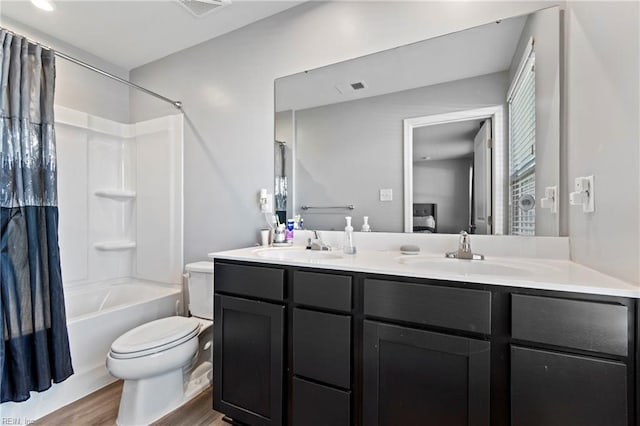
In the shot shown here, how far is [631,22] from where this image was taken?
802 millimetres

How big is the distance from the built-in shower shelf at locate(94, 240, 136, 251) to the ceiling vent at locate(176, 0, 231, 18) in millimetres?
1961

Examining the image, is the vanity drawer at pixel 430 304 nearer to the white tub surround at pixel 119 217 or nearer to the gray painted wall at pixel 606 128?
the gray painted wall at pixel 606 128

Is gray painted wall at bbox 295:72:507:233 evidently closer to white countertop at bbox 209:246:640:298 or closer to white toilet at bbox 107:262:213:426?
white countertop at bbox 209:246:640:298

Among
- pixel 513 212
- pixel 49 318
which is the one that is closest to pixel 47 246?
pixel 49 318

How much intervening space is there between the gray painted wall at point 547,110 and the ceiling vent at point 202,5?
165 cm

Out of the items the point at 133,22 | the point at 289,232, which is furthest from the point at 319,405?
the point at 133,22

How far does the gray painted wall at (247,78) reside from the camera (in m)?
1.55

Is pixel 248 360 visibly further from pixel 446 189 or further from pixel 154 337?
pixel 446 189

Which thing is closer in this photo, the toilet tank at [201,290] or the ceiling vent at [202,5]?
the ceiling vent at [202,5]

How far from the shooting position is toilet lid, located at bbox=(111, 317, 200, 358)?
1434 millimetres

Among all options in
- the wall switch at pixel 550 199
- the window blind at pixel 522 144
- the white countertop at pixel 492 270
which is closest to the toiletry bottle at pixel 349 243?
the white countertop at pixel 492 270

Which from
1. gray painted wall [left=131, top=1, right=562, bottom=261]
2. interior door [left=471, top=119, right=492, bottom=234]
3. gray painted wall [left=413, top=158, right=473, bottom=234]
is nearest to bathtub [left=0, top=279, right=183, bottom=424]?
gray painted wall [left=131, top=1, right=562, bottom=261]

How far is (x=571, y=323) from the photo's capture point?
0.80 metres

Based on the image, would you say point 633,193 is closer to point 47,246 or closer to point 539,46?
point 539,46
